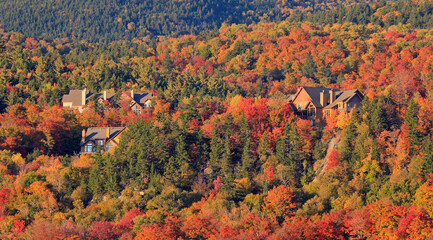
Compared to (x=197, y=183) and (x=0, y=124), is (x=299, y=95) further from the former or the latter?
(x=0, y=124)

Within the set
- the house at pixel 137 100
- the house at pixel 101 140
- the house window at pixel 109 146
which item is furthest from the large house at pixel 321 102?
the house at pixel 137 100

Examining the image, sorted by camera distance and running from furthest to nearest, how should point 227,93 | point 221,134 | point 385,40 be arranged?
point 385,40 < point 227,93 < point 221,134

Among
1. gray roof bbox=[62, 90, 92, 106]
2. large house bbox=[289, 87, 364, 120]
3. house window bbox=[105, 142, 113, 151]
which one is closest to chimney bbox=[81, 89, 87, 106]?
gray roof bbox=[62, 90, 92, 106]

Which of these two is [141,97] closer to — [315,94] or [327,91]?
[315,94]

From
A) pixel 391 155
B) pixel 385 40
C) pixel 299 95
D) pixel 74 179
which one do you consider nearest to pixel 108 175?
pixel 74 179

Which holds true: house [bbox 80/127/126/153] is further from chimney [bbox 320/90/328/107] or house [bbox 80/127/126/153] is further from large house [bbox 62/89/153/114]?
chimney [bbox 320/90/328/107]

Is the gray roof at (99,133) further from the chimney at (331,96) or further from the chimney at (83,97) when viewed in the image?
the chimney at (331,96)
